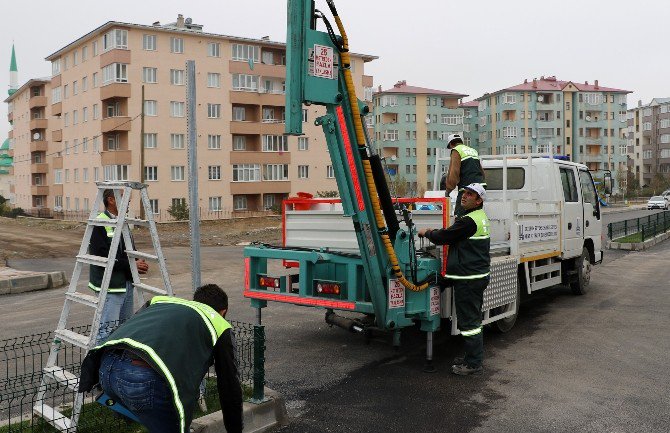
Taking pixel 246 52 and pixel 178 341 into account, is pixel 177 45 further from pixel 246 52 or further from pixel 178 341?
pixel 178 341

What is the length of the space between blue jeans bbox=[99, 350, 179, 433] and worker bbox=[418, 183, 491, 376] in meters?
3.98

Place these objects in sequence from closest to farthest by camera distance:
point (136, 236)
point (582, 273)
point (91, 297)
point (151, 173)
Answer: point (91, 297)
point (582, 273)
point (136, 236)
point (151, 173)

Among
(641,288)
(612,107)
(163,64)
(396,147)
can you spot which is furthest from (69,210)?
(612,107)

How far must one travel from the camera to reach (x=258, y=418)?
521 cm

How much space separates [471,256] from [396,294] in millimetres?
907

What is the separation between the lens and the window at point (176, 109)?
168ft

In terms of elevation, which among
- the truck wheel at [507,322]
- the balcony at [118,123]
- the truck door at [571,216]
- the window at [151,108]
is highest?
the window at [151,108]

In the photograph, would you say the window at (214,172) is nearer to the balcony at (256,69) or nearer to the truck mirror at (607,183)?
the balcony at (256,69)

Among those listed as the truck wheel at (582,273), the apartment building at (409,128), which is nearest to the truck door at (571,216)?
the truck wheel at (582,273)

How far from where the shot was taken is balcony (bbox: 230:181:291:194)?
53.4 metres

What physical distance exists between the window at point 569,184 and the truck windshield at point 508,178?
0.79m

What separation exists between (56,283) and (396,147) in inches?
2991

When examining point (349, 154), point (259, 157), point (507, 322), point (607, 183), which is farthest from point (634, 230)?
point (259, 157)

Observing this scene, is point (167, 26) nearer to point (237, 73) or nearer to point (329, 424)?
point (237, 73)
